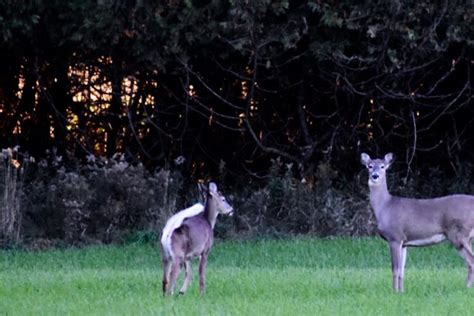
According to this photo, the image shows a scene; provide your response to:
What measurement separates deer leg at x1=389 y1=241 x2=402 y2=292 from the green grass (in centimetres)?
14

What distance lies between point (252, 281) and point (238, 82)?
851 centimetres

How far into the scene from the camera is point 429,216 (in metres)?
14.1

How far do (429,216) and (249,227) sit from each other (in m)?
6.34

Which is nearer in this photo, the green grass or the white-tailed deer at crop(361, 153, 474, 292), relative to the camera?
the green grass

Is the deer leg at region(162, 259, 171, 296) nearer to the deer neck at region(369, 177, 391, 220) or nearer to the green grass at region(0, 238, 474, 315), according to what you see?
the green grass at region(0, 238, 474, 315)

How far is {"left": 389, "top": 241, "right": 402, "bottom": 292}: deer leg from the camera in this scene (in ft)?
44.2

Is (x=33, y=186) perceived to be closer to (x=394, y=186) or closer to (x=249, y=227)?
(x=249, y=227)

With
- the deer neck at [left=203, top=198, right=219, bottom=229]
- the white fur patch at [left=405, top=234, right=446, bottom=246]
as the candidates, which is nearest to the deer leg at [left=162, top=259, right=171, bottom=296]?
the deer neck at [left=203, top=198, right=219, bottom=229]

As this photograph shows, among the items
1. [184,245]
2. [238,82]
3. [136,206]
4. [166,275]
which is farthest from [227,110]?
[166,275]

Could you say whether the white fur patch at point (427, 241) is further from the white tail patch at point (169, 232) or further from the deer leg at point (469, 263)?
the white tail patch at point (169, 232)

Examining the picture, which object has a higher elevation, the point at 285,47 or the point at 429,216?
the point at 285,47

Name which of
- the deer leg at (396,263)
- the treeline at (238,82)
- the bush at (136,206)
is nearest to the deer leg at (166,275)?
the deer leg at (396,263)

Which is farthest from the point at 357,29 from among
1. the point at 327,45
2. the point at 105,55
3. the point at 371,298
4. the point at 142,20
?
the point at 371,298

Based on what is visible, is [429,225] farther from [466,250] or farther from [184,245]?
[184,245]
